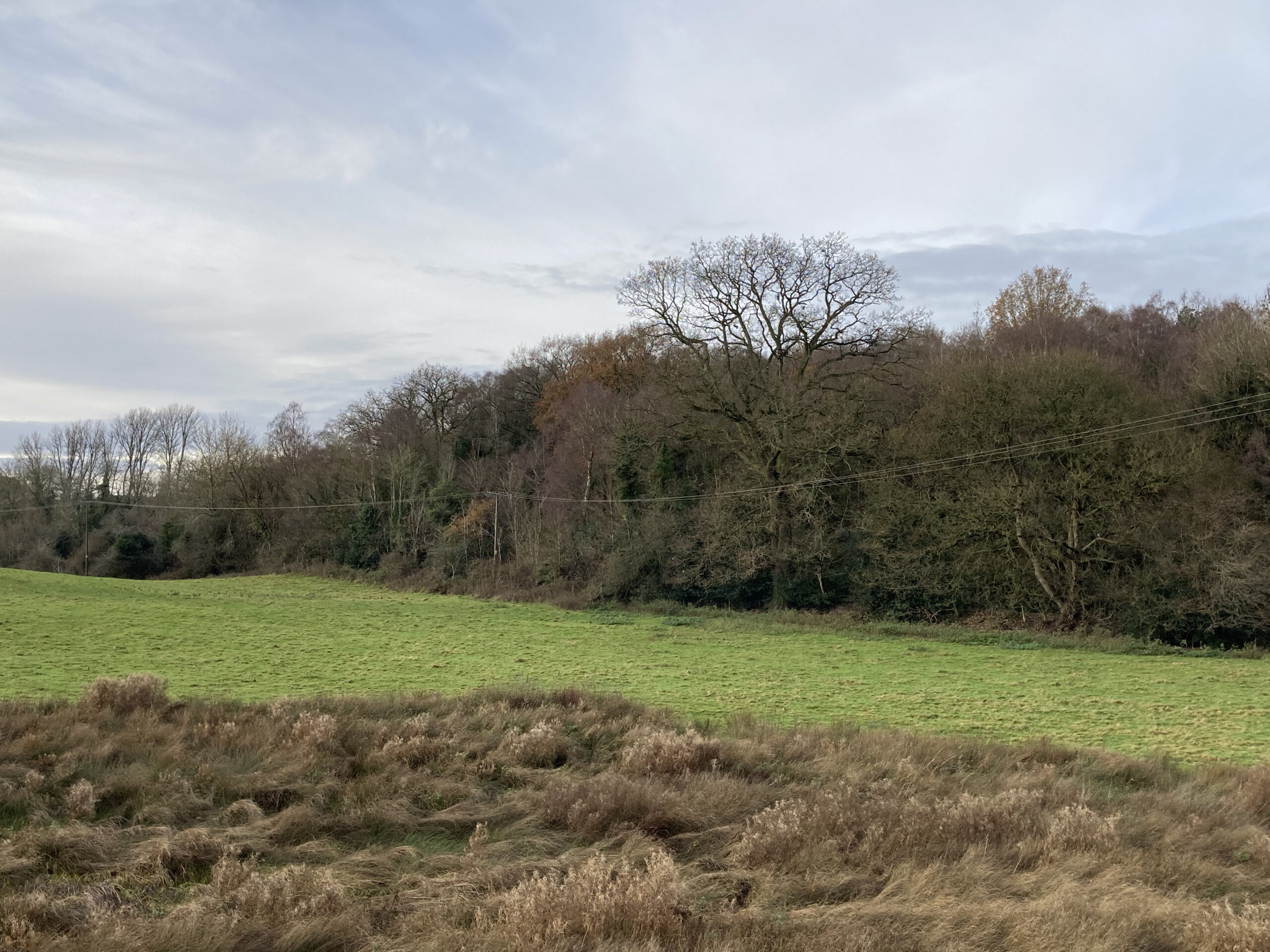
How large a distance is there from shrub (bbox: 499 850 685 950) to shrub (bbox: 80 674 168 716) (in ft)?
29.6

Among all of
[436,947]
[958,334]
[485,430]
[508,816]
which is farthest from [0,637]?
[958,334]

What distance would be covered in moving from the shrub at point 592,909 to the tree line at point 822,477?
27578mm

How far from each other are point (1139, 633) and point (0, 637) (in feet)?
116

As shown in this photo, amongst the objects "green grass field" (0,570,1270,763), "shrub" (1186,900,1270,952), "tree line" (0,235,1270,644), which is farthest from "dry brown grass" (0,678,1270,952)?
"tree line" (0,235,1270,644)

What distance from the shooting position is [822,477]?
37.5 metres

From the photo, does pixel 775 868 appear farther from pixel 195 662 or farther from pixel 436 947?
pixel 195 662

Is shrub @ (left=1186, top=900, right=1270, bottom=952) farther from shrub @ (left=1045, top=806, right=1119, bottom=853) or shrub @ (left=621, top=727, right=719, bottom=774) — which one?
shrub @ (left=621, top=727, right=719, bottom=774)

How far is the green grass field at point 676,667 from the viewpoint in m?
15.2

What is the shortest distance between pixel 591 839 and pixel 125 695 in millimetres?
8547

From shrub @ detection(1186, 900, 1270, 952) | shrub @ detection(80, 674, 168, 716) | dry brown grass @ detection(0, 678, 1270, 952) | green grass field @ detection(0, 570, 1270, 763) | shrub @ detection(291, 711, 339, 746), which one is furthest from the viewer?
green grass field @ detection(0, 570, 1270, 763)

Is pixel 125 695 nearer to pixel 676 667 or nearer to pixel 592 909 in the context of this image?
pixel 592 909

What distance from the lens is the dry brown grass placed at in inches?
208

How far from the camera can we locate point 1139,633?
2825cm

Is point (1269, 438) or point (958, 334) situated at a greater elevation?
point (958, 334)
